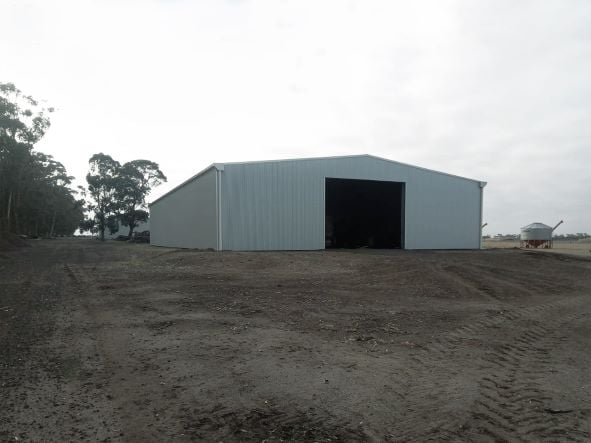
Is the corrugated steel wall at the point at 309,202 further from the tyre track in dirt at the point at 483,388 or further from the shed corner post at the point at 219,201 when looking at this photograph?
the tyre track in dirt at the point at 483,388

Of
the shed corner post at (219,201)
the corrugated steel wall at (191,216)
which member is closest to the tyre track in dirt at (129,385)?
the shed corner post at (219,201)

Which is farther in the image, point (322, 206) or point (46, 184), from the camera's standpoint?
point (46, 184)

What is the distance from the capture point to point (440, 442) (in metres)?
3.37

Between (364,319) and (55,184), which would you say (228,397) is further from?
(55,184)

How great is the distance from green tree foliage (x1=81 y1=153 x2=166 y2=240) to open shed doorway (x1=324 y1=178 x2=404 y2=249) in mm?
34586

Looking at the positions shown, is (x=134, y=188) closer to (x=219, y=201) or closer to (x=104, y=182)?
(x=104, y=182)

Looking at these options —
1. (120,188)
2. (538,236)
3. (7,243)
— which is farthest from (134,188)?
(538,236)

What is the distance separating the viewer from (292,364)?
5090mm

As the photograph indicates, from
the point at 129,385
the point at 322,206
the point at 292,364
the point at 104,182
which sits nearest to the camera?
the point at 129,385

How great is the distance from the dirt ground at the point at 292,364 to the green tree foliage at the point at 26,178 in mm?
32259

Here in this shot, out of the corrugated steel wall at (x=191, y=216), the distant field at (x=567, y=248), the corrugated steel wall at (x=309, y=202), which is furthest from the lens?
the distant field at (x=567, y=248)

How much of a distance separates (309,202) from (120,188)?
4239 cm

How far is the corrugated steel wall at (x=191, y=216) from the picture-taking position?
2322 centimetres

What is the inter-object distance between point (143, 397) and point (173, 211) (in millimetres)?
31681
